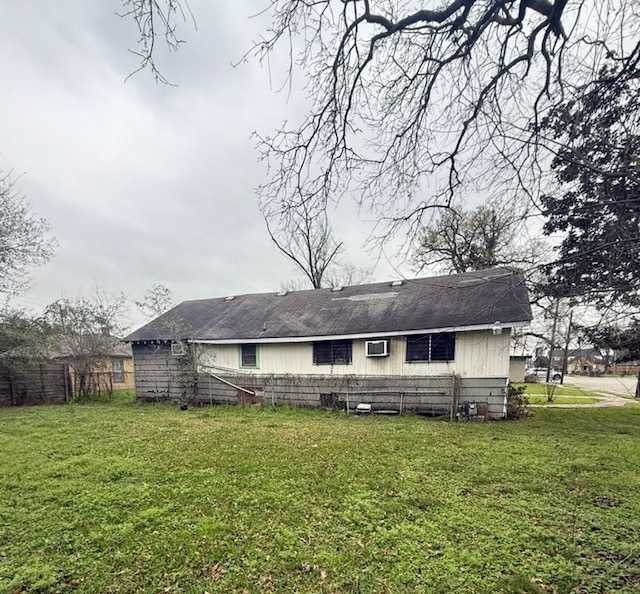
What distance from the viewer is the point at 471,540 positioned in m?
3.02

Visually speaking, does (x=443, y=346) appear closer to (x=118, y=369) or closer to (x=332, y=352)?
(x=332, y=352)

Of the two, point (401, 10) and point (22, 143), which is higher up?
point (22, 143)

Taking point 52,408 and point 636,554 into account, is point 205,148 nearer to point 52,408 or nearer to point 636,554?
point 636,554

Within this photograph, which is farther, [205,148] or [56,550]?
[205,148]

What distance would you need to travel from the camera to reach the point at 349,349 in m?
10.9

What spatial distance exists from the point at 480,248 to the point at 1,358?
68.9 feet

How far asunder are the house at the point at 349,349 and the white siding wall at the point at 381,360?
0.03m

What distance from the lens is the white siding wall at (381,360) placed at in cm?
907

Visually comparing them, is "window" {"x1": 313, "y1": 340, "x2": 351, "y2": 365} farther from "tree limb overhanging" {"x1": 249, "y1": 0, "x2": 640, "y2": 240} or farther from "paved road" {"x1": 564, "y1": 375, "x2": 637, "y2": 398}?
"paved road" {"x1": 564, "y1": 375, "x2": 637, "y2": 398}

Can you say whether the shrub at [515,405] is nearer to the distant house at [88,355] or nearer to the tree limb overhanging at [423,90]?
the tree limb overhanging at [423,90]

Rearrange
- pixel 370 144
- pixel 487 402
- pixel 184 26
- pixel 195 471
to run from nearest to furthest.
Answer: pixel 184 26, pixel 370 144, pixel 195 471, pixel 487 402

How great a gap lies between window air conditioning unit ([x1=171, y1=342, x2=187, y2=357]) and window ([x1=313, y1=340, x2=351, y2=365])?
469cm

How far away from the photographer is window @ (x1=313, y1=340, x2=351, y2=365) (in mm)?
10961

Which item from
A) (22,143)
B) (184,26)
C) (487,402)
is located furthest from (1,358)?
(487,402)
